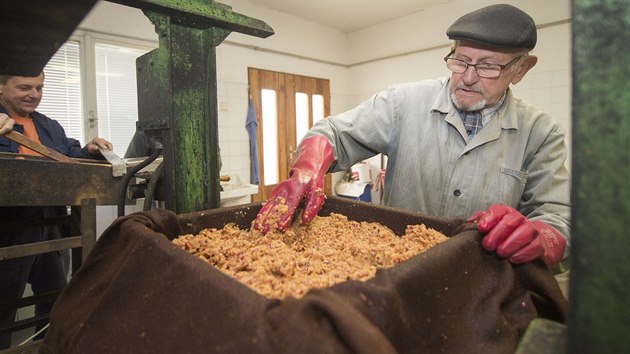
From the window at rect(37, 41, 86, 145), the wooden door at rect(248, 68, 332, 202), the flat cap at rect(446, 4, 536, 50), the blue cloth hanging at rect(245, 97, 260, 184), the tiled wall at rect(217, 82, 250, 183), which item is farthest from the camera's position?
the wooden door at rect(248, 68, 332, 202)

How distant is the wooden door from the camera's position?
4.54m

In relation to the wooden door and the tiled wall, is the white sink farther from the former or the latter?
the wooden door

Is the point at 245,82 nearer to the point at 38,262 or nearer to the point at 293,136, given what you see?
the point at 293,136

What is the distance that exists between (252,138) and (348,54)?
2.48 m

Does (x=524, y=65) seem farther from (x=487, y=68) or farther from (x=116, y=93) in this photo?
(x=116, y=93)

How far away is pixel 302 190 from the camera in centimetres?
112

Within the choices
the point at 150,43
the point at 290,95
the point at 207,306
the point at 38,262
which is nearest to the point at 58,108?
the point at 150,43

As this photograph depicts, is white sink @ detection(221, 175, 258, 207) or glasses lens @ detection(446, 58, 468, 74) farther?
white sink @ detection(221, 175, 258, 207)

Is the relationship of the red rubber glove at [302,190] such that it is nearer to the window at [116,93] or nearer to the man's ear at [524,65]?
the man's ear at [524,65]

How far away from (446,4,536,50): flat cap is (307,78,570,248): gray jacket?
0.25 meters

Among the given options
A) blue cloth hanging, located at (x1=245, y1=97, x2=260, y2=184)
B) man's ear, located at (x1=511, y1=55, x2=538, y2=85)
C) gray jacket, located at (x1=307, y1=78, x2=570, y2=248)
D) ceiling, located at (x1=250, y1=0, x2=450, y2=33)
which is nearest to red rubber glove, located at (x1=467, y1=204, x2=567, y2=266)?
gray jacket, located at (x1=307, y1=78, x2=570, y2=248)

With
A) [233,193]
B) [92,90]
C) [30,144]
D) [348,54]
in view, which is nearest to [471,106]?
[30,144]

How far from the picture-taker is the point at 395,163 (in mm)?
1485

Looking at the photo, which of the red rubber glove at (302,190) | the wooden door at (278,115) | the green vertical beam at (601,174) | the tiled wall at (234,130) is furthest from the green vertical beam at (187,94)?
the wooden door at (278,115)
